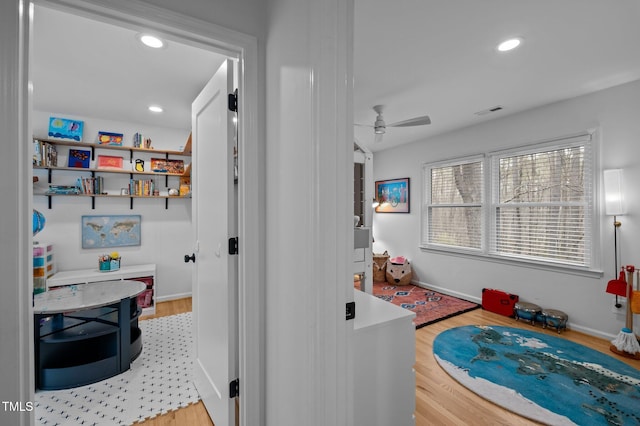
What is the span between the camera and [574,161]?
122 inches

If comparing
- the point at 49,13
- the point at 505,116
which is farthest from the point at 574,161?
the point at 49,13

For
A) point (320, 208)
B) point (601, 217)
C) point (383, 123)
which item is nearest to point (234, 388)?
point (320, 208)

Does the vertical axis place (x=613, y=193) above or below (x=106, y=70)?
below

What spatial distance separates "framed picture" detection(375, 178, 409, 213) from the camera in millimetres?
5077

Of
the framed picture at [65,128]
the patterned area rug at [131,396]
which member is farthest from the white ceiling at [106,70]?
the patterned area rug at [131,396]

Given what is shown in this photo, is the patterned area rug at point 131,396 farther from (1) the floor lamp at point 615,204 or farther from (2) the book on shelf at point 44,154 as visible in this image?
(1) the floor lamp at point 615,204

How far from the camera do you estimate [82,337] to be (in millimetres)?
2137

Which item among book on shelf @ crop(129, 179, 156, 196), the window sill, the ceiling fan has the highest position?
A: the ceiling fan

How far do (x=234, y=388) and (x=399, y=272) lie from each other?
3853 millimetres

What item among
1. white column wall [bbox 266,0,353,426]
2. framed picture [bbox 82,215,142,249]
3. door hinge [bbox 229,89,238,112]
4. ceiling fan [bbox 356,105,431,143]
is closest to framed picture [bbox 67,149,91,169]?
framed picture [bbox 82,215,142,249]

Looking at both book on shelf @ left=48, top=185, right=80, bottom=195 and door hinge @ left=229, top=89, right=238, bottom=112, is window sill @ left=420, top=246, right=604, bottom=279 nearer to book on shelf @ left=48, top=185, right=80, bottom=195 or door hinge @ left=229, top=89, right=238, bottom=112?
door hinge @ left=229, top=89, right=238, bottom=112

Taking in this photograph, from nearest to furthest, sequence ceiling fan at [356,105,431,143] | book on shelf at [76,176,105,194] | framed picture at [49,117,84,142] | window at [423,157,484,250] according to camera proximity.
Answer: ceiling fan at [356,105,431,143] → framed picture at [49,117,84,142] → book on shelf at [76,176,105,194] → window at [423,157,484,250]

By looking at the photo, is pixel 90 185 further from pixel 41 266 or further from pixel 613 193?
pixel 613 193

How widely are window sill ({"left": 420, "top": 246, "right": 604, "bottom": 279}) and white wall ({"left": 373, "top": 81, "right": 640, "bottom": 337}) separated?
40mm
